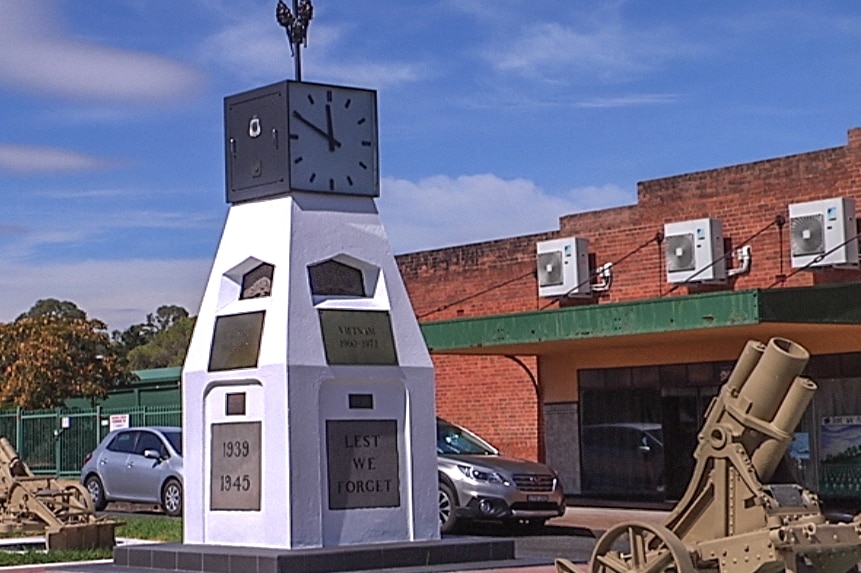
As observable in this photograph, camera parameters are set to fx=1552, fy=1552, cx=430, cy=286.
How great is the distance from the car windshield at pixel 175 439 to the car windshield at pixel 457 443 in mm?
4670

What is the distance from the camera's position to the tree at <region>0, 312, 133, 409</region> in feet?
128

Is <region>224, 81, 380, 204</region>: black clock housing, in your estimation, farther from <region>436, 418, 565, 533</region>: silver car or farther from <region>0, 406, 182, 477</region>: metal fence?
<region>0, 406, 182, 477</region>: metal fence

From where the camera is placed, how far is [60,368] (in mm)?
→ 38938

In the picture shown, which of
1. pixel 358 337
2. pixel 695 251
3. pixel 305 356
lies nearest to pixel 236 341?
pixel 305 356

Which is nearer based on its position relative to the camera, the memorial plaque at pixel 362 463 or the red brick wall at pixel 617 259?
the memorial plaque at pixel 362 463

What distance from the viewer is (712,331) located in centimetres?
2244

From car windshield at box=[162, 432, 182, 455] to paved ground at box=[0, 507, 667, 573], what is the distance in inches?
72.4

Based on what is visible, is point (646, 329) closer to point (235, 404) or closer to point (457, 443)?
point (457, 443)

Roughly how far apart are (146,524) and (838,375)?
1044cm

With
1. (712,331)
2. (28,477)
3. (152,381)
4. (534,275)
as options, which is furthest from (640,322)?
(152,381)

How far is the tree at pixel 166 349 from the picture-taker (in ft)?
221

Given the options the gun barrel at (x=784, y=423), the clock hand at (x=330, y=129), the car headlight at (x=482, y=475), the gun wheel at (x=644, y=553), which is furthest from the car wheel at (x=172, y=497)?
the gun barrel at (x=784, y=423)

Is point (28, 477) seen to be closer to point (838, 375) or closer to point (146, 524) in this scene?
point (146, 524)

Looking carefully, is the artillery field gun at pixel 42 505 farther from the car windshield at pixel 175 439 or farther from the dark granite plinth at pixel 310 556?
the car windshield at pixel 175 439
